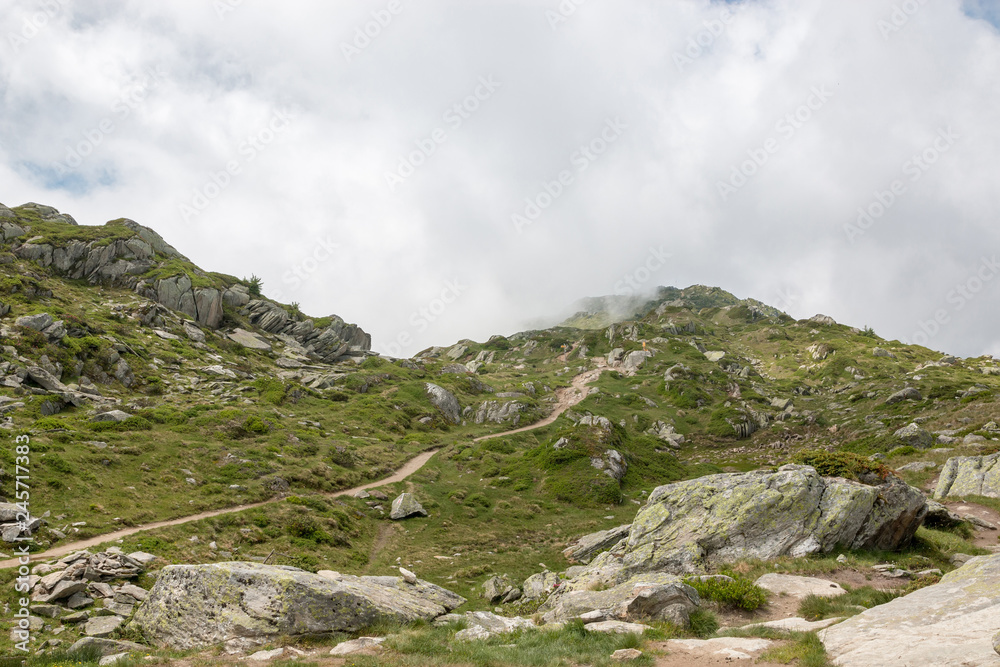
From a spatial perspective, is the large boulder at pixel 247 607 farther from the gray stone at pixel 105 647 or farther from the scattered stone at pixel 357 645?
the scattered stone at pixel 357 645

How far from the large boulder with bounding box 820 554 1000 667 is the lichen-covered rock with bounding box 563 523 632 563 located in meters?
20.8

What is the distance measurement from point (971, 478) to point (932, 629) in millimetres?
34990

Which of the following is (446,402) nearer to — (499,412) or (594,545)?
(499,412)

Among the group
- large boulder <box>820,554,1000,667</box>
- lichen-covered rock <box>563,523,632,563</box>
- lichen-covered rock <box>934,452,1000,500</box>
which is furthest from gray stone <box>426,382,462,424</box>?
large boulder <box>820,554,1000,667</box>

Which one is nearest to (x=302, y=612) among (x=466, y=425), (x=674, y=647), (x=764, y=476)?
(x=674, y=647)

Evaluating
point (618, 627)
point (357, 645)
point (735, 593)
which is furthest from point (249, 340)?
point (735, 593)

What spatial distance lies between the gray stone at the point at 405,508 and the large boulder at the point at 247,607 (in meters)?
23.3

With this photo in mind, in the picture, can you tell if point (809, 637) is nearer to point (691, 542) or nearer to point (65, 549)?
point (691, 542)

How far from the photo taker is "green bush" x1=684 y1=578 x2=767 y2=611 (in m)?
16.6

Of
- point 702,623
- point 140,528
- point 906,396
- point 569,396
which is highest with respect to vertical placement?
point 569,396

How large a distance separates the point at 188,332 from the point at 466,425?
5134cm

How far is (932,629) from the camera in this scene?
10.2 meters

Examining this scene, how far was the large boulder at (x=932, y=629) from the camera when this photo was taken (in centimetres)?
895

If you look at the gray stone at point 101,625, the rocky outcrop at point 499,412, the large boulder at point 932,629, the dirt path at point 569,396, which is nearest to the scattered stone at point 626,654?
the large boulder at point 932,629
